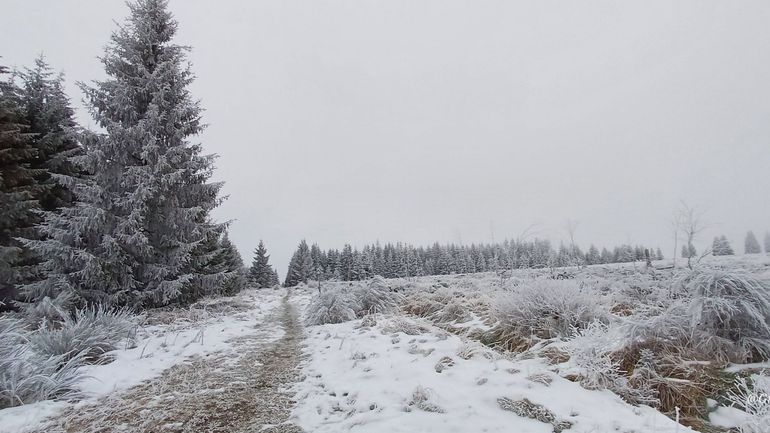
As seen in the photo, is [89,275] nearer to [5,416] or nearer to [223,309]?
[223,309]

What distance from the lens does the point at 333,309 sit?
928 centimetres

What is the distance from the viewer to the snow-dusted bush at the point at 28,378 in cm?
324

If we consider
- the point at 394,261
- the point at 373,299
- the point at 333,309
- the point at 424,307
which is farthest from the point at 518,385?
the point at 394,261

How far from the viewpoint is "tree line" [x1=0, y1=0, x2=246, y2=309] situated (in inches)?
325

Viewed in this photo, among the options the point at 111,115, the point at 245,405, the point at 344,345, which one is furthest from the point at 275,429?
the point at 111,115

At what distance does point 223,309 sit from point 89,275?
3.54m

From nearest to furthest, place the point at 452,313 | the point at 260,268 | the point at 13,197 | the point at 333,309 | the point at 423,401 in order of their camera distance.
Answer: the point at 423,401
the point at 452,313
the point at 13,197
the point at 333,309
the point at 260,268

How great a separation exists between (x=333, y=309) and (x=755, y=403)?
817cm

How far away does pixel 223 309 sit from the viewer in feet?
34.0

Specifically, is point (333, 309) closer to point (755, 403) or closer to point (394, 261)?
point (755, 403)

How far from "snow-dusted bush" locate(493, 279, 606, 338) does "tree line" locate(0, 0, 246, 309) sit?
865 centimetres

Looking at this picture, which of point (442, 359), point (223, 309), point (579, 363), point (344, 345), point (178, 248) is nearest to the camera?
point (579, 363)

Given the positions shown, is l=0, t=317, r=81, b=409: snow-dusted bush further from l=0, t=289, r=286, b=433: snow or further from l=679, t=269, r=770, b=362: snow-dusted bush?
l=679, t=269, r=770, b=362: snow-dusted bush

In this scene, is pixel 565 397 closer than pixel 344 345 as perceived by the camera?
Yes
